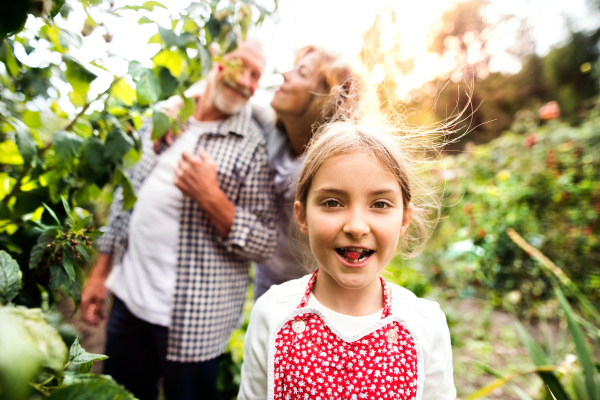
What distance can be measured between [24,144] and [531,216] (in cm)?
406

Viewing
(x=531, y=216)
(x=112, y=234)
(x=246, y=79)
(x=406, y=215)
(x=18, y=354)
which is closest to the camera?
(x=18, y=354)

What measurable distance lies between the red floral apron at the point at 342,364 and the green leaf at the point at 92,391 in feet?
1.70

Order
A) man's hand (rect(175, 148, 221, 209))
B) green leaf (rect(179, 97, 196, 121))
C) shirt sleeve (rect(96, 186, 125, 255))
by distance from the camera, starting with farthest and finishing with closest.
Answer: shirt sleeve (rect(96, 186, 125, 255)), man's hand (rect(175, 148, 221, 209)), green leaf (rect(179, 97, 196, 121))

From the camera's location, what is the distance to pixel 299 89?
1529 mm

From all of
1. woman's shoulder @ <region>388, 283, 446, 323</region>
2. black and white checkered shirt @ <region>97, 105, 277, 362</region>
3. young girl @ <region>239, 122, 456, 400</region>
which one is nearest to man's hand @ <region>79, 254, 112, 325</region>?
black and white checkered shirt @ <region>97, 105, 277, 362</region>

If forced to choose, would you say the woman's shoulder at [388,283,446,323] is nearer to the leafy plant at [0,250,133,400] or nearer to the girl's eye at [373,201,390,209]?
the girl's eye at [373,201,390,209]

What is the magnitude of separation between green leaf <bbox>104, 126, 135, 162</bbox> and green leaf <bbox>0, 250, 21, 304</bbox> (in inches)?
16.4

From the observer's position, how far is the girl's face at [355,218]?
825 mm

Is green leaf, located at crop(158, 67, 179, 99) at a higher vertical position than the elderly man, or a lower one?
higher

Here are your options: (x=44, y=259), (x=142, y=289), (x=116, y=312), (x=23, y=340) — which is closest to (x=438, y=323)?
(x=23, y=340)

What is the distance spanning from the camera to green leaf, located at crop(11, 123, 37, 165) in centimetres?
73

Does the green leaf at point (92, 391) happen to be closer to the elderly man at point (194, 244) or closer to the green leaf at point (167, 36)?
the green leaf at point (167, 36)

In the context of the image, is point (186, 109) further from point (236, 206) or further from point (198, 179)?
Result: point (236, 206)

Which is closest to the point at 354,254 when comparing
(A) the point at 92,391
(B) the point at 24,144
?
(A) the point at 92,391
